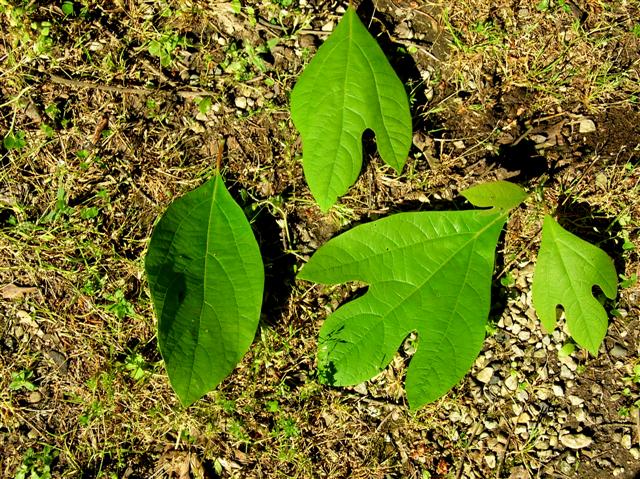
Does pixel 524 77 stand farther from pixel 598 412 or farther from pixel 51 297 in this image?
pixel 51 297

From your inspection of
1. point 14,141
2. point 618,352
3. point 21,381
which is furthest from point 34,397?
point 618,352

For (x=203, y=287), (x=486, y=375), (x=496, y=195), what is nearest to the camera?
(x=203, y=287)

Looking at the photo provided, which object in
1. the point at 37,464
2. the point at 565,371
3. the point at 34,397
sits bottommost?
the point at 37,464

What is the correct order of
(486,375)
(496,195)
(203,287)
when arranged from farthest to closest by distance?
(486,375)
(496,195)
(203,287)

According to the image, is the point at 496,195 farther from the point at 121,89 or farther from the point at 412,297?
the point at 121,89

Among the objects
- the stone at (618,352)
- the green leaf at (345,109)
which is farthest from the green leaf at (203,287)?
the stone at (618,352)

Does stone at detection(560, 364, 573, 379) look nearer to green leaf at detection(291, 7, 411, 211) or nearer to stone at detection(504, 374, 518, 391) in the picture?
stone at detection(504, 374, 518, 391)

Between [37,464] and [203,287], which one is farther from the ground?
[203,287]

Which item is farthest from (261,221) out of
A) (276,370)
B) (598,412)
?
(598,412)

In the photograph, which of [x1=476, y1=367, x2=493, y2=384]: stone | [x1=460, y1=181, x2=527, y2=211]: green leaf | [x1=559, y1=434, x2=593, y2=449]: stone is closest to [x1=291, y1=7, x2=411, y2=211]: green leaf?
[x1=460, y1=181, x2=527, y2=211]: green leaf
